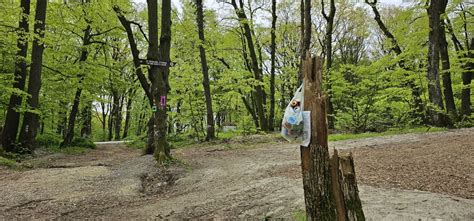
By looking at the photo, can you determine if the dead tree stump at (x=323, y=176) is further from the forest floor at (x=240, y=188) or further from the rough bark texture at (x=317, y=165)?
the forest floor at (x=240, y=188)

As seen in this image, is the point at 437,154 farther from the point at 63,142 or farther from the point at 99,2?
the point at 63,142

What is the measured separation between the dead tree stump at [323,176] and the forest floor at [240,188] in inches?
19.8

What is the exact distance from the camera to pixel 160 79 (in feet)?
26.1

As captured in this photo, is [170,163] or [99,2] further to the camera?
[99,2]

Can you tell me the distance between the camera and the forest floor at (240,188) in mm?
3746

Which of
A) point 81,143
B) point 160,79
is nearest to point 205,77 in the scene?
point 160,79

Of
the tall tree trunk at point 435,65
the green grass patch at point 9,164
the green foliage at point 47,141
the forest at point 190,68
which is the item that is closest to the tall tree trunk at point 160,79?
the forest at point 190,68

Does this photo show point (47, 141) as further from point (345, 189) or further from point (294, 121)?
point (345, 189)

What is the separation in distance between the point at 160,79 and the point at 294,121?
215 inches

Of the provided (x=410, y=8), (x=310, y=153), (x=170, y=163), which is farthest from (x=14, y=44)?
(x=410, y=8)

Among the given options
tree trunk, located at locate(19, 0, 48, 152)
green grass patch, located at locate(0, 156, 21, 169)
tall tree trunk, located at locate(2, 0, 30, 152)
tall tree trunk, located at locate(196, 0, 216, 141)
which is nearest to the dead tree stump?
green grass patch, located at locate(0, 156, 21, 169)

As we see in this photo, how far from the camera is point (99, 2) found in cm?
1203

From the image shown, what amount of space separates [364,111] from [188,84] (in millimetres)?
7086

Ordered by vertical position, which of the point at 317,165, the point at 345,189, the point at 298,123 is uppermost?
the point at 298,123
